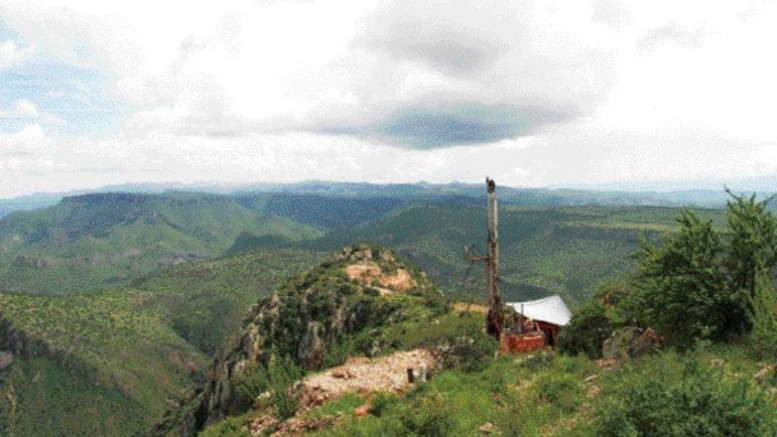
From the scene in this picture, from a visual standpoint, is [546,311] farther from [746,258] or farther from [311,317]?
[311,317]

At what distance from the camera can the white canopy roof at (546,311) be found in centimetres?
3400

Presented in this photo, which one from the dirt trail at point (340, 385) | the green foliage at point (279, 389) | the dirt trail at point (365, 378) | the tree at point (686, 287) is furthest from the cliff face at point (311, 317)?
the tree at point (686, 287)

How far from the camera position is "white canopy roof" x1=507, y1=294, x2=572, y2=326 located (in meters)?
34.0

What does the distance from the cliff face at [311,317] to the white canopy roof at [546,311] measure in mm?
24905

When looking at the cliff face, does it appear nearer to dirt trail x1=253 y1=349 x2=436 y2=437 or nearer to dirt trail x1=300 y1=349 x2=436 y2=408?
dirt trail x1=300 y1=349 x2=436 y2=408

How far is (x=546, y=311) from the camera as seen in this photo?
3581 cm

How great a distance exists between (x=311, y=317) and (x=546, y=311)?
53.1 meters

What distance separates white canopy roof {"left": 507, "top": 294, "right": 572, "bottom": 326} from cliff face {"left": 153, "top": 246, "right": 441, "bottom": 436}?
2490 cm

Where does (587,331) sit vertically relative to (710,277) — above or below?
below

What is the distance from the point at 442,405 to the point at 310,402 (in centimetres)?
614

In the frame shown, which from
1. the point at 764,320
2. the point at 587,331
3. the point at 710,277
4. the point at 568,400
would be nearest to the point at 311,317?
the point at 587,331

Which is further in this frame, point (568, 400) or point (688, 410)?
point (568, 400)

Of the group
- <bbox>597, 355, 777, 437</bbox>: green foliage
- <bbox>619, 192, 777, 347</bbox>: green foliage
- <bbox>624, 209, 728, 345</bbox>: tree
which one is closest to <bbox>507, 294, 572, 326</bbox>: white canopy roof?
<bbox>624, 209, 728, 345</bbox>: tree

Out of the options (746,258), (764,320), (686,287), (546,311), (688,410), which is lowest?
(546,311)
